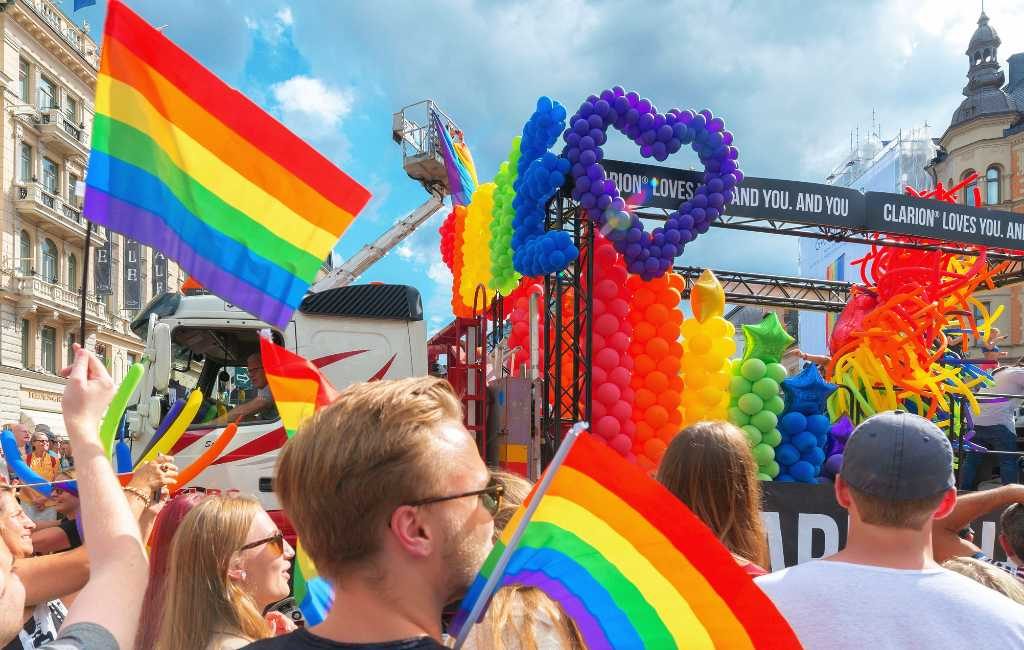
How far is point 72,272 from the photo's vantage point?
35062mm

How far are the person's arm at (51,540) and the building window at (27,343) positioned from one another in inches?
1202

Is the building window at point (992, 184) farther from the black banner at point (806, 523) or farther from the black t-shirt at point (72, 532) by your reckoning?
the black t-shirt at point (72, 532)

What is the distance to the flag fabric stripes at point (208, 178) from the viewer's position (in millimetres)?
3502

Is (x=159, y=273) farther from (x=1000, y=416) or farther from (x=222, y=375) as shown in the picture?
(x=1000, y=416)

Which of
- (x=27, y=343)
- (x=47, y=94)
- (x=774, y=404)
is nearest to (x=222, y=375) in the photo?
(x=774, y=404)

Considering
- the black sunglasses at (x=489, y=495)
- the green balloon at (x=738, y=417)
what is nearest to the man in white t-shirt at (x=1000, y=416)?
the green balloon at (x=738, y=417)

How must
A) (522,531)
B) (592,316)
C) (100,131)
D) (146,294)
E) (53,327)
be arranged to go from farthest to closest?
(146,294), (53,327), (592,316), (100,131), (522,531)

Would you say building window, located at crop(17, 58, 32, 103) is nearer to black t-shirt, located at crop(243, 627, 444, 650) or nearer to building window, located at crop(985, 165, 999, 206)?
black t-shirt, located at crop(243, 627, 444, 650)

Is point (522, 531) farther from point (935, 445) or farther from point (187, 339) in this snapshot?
point (187, 339)

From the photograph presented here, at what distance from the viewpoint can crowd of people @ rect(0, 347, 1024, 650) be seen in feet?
4.14

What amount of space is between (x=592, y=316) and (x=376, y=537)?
269 inches

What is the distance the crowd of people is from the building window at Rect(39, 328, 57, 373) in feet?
109

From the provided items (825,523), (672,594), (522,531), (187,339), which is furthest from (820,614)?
(187,339)

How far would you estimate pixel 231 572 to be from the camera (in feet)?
7.95
